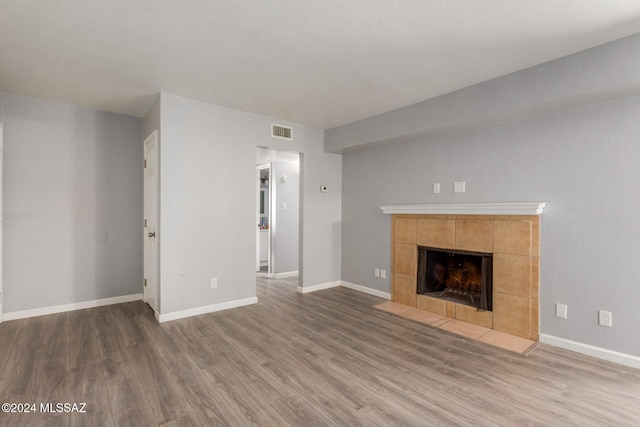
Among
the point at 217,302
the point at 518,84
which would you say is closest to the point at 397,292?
the point at 217,302

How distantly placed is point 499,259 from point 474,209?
0.58 meters

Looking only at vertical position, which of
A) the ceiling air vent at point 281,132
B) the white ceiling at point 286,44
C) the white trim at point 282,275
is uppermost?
the white ceiling at point 286,44

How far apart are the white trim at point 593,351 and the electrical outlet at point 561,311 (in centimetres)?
21

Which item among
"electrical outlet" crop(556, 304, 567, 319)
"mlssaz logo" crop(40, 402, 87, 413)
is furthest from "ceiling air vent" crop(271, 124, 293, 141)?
"electrical outlet" crop(556, 304, 567, 319)

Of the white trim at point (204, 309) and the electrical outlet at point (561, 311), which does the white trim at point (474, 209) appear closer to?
the electrical outlet at point (561, 311)

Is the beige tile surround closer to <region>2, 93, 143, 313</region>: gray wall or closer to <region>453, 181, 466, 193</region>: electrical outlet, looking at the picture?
<region>453, 181, 466, 193</region>: electrical outlet

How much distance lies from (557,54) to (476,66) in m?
0.61

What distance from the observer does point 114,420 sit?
1933 millimetres

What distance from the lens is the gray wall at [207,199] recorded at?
12.0ft

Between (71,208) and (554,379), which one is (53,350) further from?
(554,379)

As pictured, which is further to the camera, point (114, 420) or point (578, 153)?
point (578, 153)

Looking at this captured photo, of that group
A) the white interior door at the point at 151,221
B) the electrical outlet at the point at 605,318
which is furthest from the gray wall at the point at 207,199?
the electrical outlet at the point at 605,318

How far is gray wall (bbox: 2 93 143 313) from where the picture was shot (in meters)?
3.67

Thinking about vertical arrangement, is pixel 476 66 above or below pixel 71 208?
above
